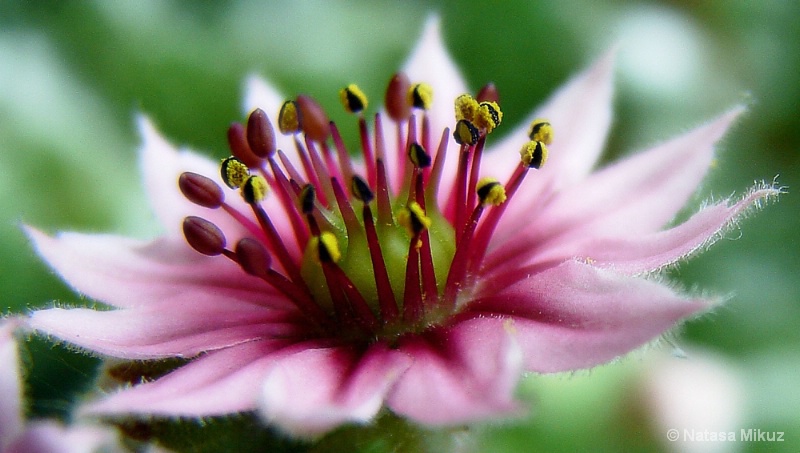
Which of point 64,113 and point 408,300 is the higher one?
point 64,113

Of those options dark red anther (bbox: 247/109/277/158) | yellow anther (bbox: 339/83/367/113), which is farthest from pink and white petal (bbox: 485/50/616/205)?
dark red anther (bbox: 247/109/277/158)

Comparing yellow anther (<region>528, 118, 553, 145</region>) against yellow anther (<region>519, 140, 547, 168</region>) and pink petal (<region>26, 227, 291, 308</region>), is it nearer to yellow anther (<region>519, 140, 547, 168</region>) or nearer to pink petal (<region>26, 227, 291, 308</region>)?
yellow anther (<region>519, 140, 547, 168</region>)

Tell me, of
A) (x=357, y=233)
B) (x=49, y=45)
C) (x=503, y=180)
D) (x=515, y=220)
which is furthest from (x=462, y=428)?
(x=49, y=45)

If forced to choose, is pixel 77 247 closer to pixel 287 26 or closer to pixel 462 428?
pixel 462 428

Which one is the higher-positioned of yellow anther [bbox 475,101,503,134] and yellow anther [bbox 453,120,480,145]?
yellow anther [bbox 475,101,503,134]

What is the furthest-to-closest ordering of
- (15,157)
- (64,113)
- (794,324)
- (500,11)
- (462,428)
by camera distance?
(500,11)
(794,324)
(64,113)
(15,157)
(462,428)

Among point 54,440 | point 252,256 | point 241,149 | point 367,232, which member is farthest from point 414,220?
point 54,440

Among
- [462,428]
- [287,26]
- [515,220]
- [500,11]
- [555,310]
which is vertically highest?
[500,11]

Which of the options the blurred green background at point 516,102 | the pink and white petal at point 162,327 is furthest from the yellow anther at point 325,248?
the blurred green background at point 516,102
